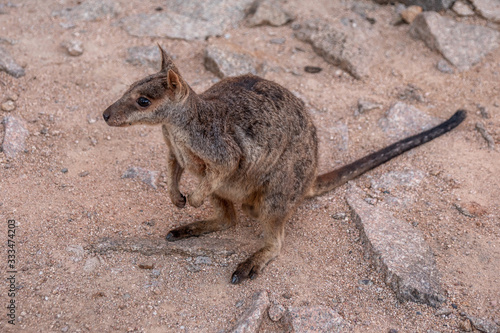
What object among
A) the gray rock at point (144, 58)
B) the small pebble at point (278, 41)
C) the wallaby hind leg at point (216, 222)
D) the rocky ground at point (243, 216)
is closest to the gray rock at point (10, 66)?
the rocky ground at point (243, 216)

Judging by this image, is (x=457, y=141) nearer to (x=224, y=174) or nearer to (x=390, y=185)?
(x=390, y=185)

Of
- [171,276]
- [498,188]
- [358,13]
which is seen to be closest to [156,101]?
[171,276]

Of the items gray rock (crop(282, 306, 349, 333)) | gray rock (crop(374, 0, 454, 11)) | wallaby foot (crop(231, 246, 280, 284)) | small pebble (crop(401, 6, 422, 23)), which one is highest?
gray rock (crop(374, 0, 454, 11))

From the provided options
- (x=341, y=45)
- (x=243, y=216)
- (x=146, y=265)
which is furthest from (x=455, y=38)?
(x=146, y=265)

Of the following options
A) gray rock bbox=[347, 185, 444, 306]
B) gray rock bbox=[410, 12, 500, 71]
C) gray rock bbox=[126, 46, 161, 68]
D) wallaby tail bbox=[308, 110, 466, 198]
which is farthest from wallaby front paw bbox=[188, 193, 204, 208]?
gray rock bbox=[410, 12, 500, 71]

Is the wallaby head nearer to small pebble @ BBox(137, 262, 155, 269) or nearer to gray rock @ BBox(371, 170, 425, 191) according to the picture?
small pebble @ BBox(137, 262, 155, 269)

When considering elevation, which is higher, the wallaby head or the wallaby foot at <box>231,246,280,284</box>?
the wallaby head
